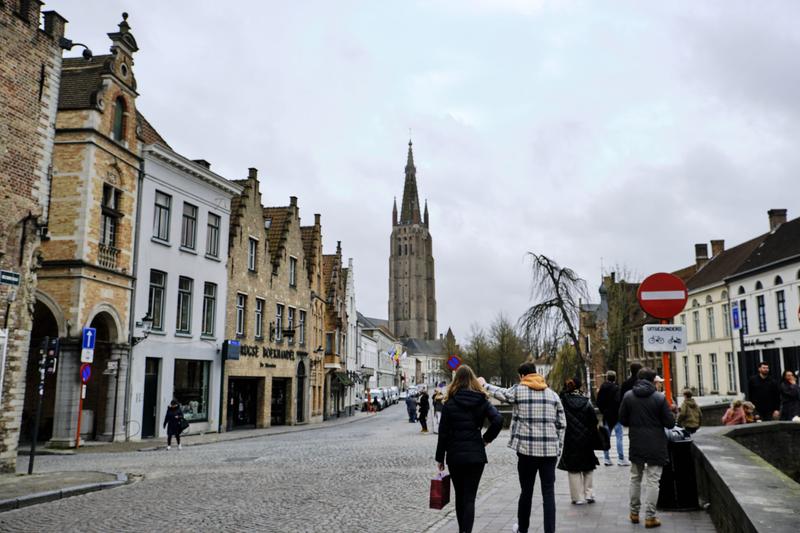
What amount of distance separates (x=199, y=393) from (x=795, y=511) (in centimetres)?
2673

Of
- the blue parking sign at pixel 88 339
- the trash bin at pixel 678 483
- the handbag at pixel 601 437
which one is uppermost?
the blue parking sign at pixel 88 339

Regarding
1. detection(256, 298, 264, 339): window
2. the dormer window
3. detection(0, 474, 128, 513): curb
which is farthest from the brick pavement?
detection(256, 298, 264, 339): window

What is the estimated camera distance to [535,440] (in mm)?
7293

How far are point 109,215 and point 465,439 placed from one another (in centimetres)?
2001

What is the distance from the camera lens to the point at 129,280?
955 inches

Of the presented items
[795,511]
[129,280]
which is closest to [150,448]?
[129,280]

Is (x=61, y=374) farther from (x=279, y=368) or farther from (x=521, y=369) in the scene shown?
(x=521, y=369)

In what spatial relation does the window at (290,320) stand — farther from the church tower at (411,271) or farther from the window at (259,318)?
the church tower at (411,271)

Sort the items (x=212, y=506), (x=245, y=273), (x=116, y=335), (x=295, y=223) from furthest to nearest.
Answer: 1. (x=295, y=223)
2. (x=245, y=273)
3. (x=116, y=335)
4. (x=212, y=506)

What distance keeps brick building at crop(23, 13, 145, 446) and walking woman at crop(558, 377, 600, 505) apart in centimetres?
1680

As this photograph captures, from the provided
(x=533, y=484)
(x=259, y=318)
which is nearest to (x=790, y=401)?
(x=533, y=484)

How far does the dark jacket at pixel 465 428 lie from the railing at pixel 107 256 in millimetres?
18695

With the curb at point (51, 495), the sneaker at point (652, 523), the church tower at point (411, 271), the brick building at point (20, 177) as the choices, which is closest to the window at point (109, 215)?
the brick building at point (20, 177)

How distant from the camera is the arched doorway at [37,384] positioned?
22.1 metres
